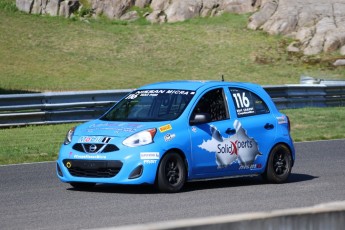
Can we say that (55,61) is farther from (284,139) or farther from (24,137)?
(284,139)

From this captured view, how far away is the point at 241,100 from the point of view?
13.1 meters

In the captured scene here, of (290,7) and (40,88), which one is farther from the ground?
(290,7)

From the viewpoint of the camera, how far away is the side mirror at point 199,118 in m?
12.2

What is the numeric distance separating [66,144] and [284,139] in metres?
3.00

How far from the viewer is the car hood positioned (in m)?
11.8

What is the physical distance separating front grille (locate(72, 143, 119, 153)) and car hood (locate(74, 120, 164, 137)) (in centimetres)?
16

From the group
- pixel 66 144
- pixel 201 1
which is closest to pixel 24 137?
pixel 66 144

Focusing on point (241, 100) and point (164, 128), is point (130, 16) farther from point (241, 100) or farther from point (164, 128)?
point (164, 128)

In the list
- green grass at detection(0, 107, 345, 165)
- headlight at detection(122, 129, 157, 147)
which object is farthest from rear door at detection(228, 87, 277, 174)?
green grass at detection(0, 107, 345, 165)

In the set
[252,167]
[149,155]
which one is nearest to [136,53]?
[252,167]

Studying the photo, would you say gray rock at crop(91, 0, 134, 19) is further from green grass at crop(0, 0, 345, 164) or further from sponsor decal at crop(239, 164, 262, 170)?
sponsor decal at crop(239, 164, 262, 170)

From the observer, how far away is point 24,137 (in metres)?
20.0

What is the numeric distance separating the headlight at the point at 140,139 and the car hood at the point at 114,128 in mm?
64

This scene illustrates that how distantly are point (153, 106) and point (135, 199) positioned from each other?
161cm
